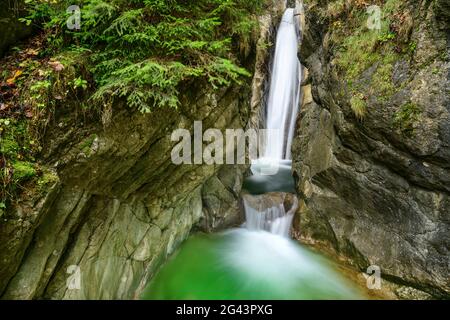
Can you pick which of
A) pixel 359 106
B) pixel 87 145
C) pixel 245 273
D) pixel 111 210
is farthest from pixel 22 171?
pixel 359 106

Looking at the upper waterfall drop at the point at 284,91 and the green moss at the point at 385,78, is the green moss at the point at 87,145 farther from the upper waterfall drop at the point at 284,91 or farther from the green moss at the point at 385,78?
the upper waterfall drop at the point at 284,91

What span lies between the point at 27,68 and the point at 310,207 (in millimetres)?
7147

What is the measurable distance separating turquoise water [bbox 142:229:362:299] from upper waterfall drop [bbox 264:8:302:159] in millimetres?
5215

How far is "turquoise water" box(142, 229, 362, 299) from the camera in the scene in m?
5.64

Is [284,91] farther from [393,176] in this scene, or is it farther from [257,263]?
[257,263]

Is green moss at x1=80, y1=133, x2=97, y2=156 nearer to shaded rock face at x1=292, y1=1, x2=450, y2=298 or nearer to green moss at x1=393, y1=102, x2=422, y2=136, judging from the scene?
shaded rock face at x1=292, y1=1, x2=450, y2=298

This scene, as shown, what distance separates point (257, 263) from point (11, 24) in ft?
21.7

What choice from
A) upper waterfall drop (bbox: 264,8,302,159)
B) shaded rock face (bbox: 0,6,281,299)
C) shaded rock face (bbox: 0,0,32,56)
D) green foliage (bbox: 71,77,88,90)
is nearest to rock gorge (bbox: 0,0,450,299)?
shaded rock face (bbox: 0,6,281,299)

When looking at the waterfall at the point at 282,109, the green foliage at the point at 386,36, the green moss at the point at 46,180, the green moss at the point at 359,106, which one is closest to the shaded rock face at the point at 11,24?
the green moss at the point at 46,180

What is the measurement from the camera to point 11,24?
3.39 metres

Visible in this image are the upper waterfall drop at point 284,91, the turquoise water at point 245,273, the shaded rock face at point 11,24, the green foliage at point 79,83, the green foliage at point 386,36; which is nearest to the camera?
the green foliage at point 79,83

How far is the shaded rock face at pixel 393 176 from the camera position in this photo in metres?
5.14

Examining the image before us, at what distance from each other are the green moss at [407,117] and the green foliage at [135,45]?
3990 millimetres
